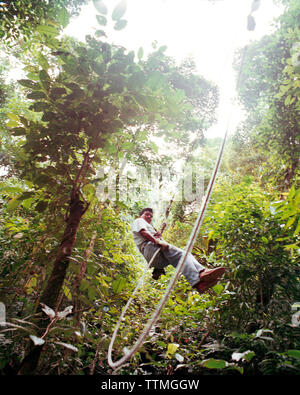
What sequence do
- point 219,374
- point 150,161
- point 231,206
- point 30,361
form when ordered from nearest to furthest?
point 30,361, point 219,374, point 231,206, point 150,161

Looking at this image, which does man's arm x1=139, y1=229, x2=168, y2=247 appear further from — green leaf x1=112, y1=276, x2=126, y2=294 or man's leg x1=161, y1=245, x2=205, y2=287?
green leaf x1=112, y1=276, x2=126, y2=294

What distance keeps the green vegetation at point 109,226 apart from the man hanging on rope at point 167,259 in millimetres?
153

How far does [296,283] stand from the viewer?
7.09 feet

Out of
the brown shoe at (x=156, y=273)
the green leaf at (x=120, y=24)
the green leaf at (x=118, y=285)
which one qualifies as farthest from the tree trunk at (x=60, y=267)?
the brown shoe at (x=156, y=273)

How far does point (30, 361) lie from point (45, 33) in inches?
71.5

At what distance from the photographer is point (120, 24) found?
1232 millimetres

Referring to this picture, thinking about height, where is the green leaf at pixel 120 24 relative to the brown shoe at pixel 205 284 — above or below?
above

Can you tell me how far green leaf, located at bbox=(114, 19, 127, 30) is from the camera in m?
1.22

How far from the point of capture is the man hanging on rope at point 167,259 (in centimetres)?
220

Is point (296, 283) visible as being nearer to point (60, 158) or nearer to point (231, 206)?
point (231, 206)

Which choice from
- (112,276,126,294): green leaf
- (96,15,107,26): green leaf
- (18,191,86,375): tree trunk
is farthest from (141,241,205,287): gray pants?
(96,15,107,26): green leaf

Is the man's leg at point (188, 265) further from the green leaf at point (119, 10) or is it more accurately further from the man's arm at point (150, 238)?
the green leaf at point (119, 10)

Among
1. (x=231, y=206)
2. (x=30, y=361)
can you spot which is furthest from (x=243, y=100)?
(x=30, y=361)
